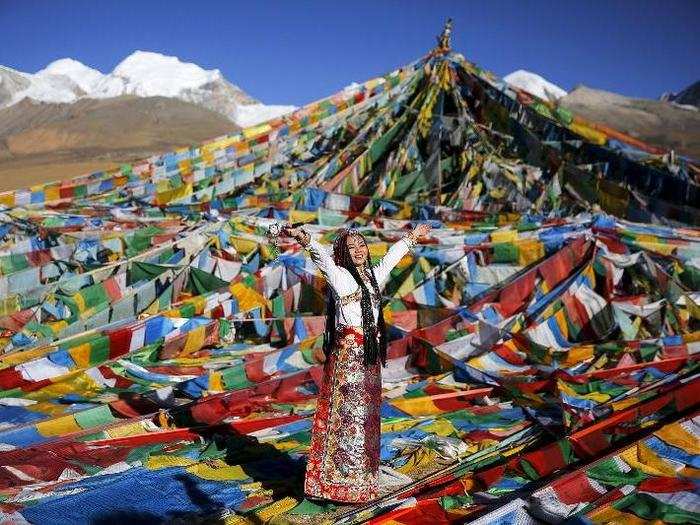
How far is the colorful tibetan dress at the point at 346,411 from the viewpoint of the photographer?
407 centimetres

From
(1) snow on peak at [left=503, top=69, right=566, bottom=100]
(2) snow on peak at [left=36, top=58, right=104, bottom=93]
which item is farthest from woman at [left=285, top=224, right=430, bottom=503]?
(2) snow on peak at [left=36, top=58, right=104, bottom=93]

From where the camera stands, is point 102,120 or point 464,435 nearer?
point 464,435

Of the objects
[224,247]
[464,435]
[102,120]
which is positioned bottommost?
[464,435]

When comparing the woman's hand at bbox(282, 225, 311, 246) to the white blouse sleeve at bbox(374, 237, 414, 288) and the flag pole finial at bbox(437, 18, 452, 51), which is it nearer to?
the white blouse sleeve at bbox(374, 237, 414, 288)

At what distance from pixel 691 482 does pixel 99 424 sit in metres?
4.12

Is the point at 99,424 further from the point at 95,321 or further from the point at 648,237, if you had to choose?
the point at 648,237

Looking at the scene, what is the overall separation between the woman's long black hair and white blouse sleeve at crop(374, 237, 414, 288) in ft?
0.19

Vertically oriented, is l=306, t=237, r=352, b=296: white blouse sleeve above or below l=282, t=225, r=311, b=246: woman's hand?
below

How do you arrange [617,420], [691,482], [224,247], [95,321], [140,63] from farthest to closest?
1. [140,63]
2. [224,247]
3. [95,321]
4. [617,420]
5. [691,482]

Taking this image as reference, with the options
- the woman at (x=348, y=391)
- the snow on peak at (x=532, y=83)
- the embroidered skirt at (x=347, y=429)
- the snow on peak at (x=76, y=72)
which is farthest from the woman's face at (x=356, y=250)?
the snow on peak at (x=76, y=72)

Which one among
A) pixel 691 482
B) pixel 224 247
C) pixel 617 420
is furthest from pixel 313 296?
pixel 691 482

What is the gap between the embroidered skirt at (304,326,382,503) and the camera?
407 centimetres

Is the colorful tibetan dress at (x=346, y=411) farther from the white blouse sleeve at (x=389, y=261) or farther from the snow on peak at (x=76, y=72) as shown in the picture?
the snow on peak at (x=76, y=72)

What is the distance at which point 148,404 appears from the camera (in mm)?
5969
